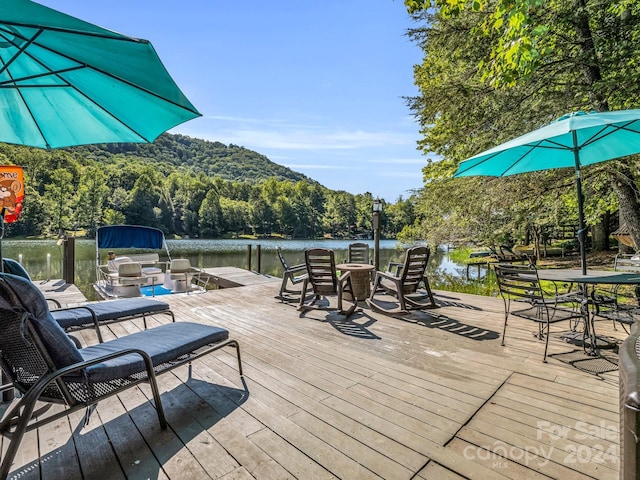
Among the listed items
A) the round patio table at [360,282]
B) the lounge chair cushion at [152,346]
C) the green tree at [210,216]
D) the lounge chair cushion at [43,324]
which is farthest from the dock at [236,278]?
the green tree at [210,216]

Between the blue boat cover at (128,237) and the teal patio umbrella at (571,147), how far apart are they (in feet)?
26.3

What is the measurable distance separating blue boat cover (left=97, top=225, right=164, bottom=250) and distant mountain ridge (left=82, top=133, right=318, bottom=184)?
229ft

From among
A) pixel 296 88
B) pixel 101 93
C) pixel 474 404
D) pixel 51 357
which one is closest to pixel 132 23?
pixel 296 88

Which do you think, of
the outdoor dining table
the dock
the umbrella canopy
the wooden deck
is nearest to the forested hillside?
the dock

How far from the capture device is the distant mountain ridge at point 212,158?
74.7 metres

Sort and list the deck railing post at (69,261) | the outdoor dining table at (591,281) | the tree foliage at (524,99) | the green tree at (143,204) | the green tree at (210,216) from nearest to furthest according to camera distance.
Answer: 1. the outdoor dining table at (591,281)
2. the tree foliage at (524,99)
3. the deck railing post at (69,261)
4. the green tree at (143,204)
5. the green tree at (210,216)

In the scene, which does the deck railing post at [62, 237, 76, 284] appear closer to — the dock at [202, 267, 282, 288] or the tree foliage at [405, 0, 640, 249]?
the dock at [202, 267, 282, 288]

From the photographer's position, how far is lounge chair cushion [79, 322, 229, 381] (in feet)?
5.99

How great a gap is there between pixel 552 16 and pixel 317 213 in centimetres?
5664

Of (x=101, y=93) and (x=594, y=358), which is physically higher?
(x=101, y=93)

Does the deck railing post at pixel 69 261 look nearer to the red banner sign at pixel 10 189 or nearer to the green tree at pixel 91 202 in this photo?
the red banner sign at pixel 10 189

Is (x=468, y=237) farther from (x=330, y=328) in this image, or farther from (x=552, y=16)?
(x=330, y=328)

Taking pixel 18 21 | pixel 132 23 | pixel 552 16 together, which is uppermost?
pixel 132 23

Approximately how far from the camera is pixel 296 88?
63.2 feet
